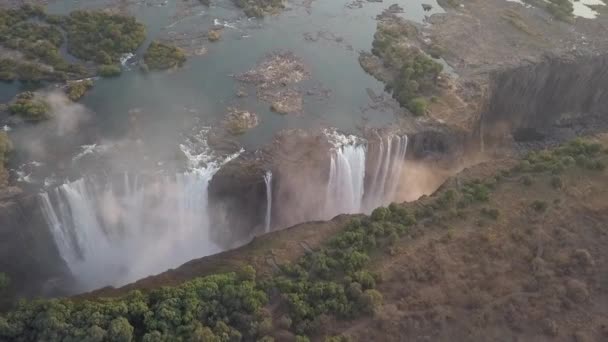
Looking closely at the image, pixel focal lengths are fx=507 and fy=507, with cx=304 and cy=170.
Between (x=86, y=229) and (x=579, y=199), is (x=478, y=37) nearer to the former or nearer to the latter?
(x=579, y=199)

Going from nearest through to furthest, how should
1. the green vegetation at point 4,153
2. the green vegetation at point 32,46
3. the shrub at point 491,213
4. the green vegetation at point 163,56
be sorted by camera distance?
1. the green vegetation at point 4,153
2. the shrub at point 491,213
3. the green vegetation at point 32,46
4. the green vegetation at point 163,56

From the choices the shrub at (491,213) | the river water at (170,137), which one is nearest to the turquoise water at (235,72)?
the river water at (170,137)

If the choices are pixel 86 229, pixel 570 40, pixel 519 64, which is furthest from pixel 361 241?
pixel 570 40

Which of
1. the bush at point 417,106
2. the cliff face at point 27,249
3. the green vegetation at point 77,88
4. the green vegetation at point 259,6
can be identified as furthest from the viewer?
the green vegetation at point 259,6

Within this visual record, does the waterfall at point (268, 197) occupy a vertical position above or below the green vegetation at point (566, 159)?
below

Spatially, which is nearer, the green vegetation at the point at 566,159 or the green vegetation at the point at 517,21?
the green vegetation at the point at 566,159

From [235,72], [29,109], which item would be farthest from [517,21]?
[29,109]

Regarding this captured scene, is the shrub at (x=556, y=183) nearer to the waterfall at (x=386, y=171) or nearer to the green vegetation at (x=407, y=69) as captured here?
the waterfall at (x=386, y=171)

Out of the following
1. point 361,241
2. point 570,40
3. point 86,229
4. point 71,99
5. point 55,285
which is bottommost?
point 55,285
